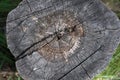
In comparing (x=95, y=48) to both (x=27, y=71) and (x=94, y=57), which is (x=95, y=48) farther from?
(x=27, y=71)

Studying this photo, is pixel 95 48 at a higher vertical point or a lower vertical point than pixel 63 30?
lower

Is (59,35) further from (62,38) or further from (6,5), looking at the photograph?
(6,5)

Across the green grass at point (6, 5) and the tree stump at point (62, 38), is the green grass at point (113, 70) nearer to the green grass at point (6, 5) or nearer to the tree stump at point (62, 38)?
the tree stump at point (62, 38)

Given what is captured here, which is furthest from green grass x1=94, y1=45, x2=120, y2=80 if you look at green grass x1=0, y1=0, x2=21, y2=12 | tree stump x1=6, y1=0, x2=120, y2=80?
green grass x1=0, y1=0, x2=21, y2=12

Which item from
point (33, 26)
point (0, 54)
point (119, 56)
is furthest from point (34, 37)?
point (119, 56)

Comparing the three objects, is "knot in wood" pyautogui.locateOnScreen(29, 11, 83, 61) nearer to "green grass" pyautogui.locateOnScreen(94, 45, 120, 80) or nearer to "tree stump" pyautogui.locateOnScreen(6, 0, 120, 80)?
"tree stump" pyautogui.locateOnScreen(6, 0, 120, 80)

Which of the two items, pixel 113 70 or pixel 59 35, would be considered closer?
pixel 59 35

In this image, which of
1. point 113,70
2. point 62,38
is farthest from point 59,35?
point 113,70

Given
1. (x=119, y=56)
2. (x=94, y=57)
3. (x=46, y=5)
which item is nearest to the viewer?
(x=94, y=57)

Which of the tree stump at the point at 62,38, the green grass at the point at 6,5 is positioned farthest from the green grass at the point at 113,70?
the green grass at the point at 6,5
